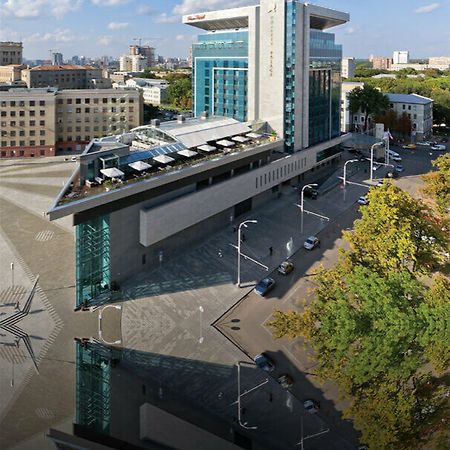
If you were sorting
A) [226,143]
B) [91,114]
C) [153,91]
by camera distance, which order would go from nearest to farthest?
[226,143]
[91,114]
[153,91]

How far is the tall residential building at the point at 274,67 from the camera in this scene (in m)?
57.1

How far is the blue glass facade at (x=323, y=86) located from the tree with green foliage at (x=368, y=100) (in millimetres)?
23499

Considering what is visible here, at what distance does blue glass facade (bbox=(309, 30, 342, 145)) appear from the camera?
61.4 metres

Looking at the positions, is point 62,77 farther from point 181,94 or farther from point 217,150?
point 217,150

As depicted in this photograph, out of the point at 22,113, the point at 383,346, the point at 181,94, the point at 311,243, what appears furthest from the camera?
the point at 181,94

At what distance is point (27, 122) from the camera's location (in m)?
76.1

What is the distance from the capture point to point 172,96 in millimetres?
128750

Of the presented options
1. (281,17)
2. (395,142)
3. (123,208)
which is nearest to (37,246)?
(123,208)

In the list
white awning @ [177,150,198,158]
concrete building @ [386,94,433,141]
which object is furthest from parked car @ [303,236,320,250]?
concrete building @ [386,94,433,141]

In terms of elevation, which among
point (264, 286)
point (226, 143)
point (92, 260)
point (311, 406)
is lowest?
point (311, 406)

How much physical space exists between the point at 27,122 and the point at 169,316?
187 ft

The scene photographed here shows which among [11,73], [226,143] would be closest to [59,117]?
[226,143]

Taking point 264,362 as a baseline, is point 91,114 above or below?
above

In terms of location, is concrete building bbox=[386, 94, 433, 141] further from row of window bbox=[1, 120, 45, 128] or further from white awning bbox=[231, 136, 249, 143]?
Answer: row of window bbox=[1, 120, 45, 128]
